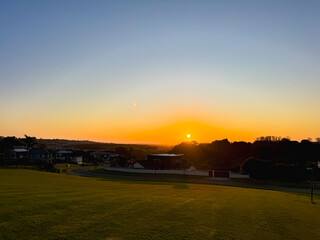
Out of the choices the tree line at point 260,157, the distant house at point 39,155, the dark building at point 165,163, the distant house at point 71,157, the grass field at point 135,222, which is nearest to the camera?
the grass field at point 135,222

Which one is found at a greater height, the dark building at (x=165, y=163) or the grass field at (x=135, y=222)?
the grass field at (x=135, y=222)

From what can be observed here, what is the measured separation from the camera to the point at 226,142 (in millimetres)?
114688

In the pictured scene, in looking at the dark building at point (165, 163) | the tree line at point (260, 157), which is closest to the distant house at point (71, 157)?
the dark building at point (165, 163)

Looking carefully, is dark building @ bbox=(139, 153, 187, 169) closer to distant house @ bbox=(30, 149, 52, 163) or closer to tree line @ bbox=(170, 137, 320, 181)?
tree line @ bbox=(170, 137, 320, 181)

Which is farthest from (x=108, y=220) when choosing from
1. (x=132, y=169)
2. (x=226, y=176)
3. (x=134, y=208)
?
(x=132, y=169)

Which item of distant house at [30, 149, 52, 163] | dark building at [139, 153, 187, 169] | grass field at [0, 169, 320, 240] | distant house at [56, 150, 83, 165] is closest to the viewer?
grass field at [0, 169, 320, 240]

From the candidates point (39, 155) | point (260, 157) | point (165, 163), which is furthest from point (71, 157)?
point (260, 157)

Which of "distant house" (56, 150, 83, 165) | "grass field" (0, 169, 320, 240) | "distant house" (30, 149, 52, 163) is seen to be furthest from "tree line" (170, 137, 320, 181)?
"distant house" (30, 149, 52, 163)

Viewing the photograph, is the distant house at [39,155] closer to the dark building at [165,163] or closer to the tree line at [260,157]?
the dark building at [165,163]

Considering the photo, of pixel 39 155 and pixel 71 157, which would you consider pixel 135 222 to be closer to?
pixel 39 155

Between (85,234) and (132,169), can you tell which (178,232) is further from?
(132,169)

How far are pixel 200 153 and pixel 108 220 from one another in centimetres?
10396

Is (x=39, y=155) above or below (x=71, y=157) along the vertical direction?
above

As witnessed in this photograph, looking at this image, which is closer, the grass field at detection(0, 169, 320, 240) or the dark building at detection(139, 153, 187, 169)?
the grass field at detection(0, 169, 320, 240)
